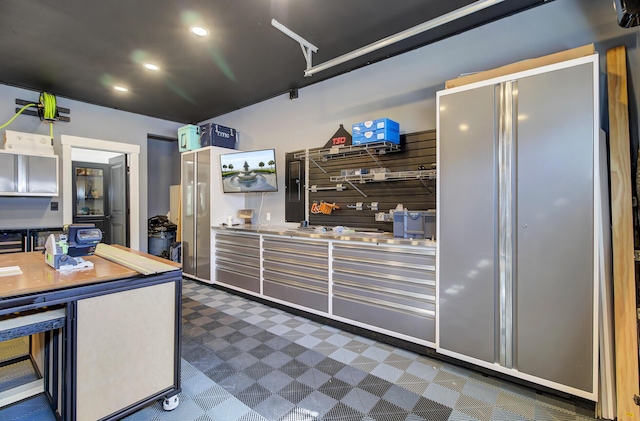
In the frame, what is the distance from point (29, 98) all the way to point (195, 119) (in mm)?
2368

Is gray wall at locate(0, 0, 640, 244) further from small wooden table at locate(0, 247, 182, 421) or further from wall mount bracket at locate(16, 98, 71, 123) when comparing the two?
small wooden table at locate(0, 247, 182, 421)

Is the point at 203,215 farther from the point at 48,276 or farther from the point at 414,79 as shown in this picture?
the point at 414,79

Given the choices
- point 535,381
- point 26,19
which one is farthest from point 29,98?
point 535,381

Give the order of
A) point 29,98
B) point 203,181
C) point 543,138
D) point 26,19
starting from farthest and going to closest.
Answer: point 203,181
point 29,98
point 26,19
point 543,138

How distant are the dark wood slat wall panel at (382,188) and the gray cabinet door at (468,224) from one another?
0.62 metres

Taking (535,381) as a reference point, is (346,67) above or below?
above

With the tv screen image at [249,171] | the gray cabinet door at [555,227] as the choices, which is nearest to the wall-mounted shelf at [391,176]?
the gray cabinet door at [555,227]

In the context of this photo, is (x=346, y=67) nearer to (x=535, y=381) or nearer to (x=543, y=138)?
(x=543, y=138)

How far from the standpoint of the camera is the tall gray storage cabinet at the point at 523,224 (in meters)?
1.87

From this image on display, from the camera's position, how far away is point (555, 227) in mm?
1951

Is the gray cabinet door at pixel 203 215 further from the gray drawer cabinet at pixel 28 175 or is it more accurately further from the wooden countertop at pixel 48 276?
the wooden countertop at pixel 48 276

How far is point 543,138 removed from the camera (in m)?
2.00

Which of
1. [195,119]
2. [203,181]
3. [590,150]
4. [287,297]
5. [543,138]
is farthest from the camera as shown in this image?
[195,119]

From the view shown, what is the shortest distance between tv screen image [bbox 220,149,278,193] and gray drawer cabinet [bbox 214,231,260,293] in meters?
0.74
